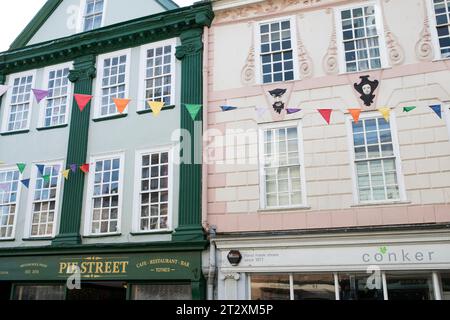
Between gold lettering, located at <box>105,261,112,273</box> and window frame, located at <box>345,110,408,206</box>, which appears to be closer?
window frame, located at <box>345,110,408,206</box>

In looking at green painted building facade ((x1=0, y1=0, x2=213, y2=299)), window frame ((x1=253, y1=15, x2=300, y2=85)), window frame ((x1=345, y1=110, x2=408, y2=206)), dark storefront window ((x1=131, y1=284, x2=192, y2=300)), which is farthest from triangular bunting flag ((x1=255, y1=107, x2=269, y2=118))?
dark storefront window ((x1=131, y1=284, x2=192, y2=300))

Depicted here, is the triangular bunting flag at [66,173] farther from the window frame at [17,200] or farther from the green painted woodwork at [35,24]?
the green painted woodwork at [35,24]

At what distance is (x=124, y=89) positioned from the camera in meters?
13.0

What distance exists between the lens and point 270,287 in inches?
403

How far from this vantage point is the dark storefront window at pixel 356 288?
9438 millimetres

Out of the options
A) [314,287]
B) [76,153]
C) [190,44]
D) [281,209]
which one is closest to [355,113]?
[281,209]

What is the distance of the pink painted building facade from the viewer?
952 cm

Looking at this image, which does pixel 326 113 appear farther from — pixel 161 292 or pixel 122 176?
pixel 161 292

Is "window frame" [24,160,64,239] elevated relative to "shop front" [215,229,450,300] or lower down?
elevated

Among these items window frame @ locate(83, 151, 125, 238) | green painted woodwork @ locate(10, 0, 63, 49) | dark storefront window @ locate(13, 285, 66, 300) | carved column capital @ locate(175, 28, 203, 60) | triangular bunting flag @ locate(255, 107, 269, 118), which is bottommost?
dark storefront window @ locate(13, 285, 66, 300)

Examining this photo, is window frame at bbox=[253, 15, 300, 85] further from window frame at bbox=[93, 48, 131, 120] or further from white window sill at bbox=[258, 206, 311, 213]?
window frame at bbox=[93, 48, 131, 120]

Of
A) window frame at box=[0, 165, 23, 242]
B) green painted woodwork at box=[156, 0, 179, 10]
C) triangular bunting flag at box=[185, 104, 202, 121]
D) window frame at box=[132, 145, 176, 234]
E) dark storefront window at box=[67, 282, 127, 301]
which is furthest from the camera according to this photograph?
green painted woodwork at box=[156, 0, 179, 10]

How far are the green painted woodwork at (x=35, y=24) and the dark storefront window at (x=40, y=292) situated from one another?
7.80 metres
